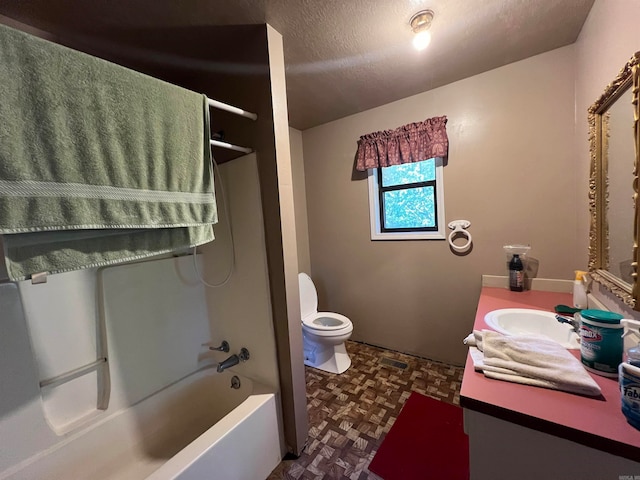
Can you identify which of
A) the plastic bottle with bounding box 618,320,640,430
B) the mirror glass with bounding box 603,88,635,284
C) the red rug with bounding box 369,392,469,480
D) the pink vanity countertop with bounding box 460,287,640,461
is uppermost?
the mirror glass with bounding box 603,88,635,284

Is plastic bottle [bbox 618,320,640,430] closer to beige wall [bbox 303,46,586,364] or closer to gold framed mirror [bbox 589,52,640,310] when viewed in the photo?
gold framed mirror [bbox 589,52,640,310]

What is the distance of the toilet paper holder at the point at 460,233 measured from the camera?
1.92 m

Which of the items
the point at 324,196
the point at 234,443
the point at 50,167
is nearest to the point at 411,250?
the point at 324,196

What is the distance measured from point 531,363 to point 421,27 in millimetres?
1610

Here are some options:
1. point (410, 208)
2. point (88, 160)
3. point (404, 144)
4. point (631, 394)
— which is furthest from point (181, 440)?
point (404, 144)

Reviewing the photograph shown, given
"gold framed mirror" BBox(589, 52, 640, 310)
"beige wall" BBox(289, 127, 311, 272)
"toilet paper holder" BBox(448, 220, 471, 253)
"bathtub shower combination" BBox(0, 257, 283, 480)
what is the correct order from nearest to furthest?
"gold framed mirror" BBox(589, 52, 640, 310) < "bathtub shower combination" BBox(0, 257, 283, 480) < "toilet paper holder" BBox(448, 220, 471, 253) < "beige wall" BBox(289, 127, 311, 272)

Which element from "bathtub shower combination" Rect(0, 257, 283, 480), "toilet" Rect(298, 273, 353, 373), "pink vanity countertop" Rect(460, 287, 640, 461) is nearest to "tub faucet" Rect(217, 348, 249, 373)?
"bathtub shower combination" Rect(0, 257, 283, 480)

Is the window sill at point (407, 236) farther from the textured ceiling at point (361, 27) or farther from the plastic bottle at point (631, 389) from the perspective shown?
the plastic bottle at point (631, 389)

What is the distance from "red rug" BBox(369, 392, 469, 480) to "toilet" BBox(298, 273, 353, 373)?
24.8 inches

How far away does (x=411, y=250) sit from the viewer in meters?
2.17

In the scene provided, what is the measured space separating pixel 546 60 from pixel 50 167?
8.51 ft

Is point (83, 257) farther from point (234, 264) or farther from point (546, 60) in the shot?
point (546, 60)

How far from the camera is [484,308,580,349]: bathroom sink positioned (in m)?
1.18

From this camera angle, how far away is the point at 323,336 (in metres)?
2.00
